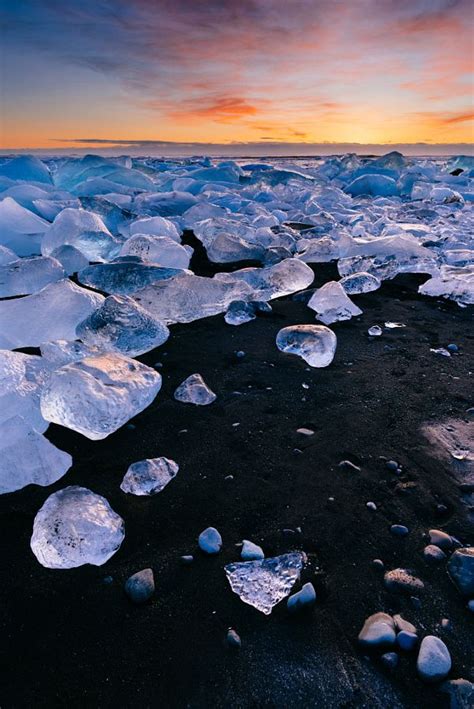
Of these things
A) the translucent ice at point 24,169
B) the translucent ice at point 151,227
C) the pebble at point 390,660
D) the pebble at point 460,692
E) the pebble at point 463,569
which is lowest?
the pebble at point 460,692

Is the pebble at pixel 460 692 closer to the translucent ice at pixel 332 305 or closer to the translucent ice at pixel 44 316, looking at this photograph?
the translucent ice at pixel 332 305

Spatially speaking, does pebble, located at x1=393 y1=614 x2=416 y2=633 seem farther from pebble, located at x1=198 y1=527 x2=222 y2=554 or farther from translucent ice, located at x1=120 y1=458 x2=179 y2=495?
translucent ice, located at x1=120 y1=458 x2=179 y2=495

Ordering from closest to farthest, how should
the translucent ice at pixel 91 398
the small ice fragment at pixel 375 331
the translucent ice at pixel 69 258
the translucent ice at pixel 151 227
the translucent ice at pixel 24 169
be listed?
the translucent ice at pixel 91 398, the small ice fragment at pixel 375 331, the translucent ice at pixel 69 258, the translucent ice at pixel 151 227, the translucent ice at pixel 24 169

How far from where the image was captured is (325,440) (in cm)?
147

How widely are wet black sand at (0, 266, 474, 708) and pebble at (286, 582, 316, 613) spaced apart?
2 cm

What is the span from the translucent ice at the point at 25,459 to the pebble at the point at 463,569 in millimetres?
1091

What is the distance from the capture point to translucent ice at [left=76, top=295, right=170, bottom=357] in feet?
6.57

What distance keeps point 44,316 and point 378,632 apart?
6.37 feet

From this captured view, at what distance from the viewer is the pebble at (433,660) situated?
32.4 inches

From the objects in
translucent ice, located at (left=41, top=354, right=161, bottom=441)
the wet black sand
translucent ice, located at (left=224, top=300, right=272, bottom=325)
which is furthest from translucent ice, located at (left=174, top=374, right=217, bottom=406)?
Answer: translucent ice, located at (left=224, top=300, right=272, bottom=325)

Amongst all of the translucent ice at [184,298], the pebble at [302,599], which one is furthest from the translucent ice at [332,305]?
the pebble at [302,599]

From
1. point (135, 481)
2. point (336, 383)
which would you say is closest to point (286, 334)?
point (336, 383)

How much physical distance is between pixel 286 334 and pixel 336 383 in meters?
0.39

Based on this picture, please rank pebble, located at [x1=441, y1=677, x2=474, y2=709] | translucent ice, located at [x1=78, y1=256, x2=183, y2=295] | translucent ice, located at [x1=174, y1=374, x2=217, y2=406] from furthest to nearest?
translucent ice, located at [x1=78, y1=256, x2=183, y2=295] < translucent ice, located at [x1=174, y1=374, x2=217, y2=406] < pebble, located at [x1=441, y1=677, x2=474, y2=709]
